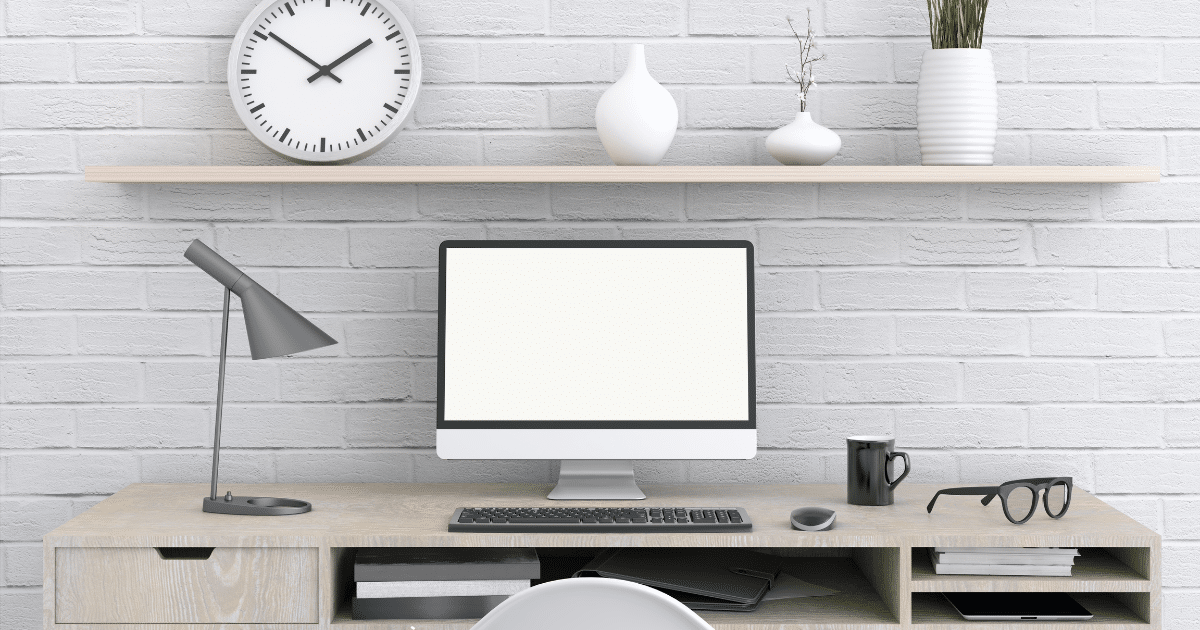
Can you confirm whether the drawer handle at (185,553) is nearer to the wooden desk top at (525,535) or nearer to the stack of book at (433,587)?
the wooden desk top at (525,535)

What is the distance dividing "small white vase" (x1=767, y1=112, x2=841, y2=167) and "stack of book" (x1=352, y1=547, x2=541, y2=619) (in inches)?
35.4

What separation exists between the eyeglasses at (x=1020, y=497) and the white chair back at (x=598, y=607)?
2.97 feet

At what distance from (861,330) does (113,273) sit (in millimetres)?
1561

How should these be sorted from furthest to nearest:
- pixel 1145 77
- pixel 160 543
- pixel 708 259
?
pixel 1145 77, pixel 708 259, pixel 160 543

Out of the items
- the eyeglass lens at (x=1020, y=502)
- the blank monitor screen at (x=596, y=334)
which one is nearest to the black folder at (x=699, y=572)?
the blank monitor screen at (x=596, y=334)

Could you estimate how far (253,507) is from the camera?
1658 mm

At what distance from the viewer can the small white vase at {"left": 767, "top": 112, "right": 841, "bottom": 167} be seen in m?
1.82

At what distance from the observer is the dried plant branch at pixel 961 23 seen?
6.05ft

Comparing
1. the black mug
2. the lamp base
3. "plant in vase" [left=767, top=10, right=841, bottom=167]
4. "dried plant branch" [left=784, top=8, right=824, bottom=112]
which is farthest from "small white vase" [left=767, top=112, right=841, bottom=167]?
the lamp base

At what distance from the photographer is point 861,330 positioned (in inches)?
78.1

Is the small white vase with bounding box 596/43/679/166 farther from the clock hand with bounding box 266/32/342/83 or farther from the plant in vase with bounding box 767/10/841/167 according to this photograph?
the clock hand with bounding box 266/32/342/83

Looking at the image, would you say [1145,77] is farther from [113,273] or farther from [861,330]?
[113,273]

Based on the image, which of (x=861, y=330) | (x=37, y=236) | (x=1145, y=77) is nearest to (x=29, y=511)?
(x=37, y=236)

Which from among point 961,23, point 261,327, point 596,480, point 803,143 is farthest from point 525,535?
point 961,23
